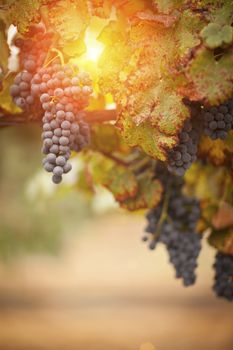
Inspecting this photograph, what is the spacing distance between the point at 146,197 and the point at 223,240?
→ 294 mm

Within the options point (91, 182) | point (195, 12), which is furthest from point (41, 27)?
point (91, 182)

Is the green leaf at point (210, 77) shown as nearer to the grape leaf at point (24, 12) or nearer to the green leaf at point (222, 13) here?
the green leaf at point (222, 13)

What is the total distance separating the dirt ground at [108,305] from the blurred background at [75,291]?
1 cm

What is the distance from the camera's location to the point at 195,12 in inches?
49.5

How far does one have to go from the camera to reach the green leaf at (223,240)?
1816 millimetres

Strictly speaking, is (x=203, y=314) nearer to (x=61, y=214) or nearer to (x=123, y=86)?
(x=61, y=214)

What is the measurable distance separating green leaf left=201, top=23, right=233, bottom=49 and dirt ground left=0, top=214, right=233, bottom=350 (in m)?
3.86

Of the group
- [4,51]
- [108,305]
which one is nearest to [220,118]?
[4,51]

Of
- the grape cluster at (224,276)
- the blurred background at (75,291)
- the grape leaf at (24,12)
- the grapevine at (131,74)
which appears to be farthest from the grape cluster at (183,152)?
the blurred background at (75,291)

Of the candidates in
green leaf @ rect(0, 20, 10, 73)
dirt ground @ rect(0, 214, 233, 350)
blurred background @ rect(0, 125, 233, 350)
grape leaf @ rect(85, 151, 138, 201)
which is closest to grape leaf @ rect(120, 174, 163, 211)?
grape leaf @ rect(85, 151, 138, 201)

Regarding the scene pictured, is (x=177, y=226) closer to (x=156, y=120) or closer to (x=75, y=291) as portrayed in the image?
(x=156, y=120)

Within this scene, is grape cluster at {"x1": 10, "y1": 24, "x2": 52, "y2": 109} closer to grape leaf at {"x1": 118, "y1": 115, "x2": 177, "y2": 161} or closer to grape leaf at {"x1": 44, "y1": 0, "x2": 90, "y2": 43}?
grape leaf at {"x1": 44, "y1": 0, "x2": 90, "y2": 43}

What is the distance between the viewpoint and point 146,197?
6.14 feet

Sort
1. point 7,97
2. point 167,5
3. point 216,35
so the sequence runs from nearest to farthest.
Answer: point 216,35, point 167,5, point 7,97
